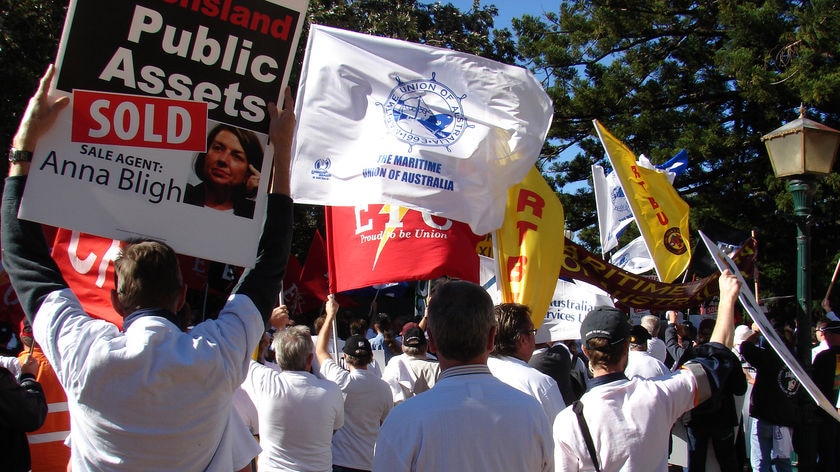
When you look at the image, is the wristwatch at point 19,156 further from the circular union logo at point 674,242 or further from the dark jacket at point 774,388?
the circular union logo at point 674,242

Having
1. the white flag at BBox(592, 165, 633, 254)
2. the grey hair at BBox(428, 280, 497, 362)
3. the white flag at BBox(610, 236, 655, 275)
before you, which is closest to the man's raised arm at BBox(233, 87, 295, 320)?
the grey hair at BBox(428, 280, 497, 362)

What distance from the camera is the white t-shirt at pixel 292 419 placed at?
16.1ft

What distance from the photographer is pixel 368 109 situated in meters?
5.65

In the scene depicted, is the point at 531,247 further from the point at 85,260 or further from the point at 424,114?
the point at 85,260

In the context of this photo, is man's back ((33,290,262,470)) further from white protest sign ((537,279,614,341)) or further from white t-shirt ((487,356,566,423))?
white protest sign ((537,279,614,341))

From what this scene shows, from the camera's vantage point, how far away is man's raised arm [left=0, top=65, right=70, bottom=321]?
249 cm

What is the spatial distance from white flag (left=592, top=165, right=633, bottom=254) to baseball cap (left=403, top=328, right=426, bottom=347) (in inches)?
217

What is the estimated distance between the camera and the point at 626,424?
10.8 feet

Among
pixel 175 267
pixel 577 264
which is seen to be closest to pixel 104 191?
pixel 175 267

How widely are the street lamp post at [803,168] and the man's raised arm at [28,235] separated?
596 cm

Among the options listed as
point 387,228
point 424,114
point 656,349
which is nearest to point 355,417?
point 387,228

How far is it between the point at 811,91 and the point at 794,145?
39.3ft

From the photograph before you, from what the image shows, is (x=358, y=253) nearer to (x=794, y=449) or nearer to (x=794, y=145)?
(x=794, y=145)

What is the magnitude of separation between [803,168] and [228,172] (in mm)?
5527
